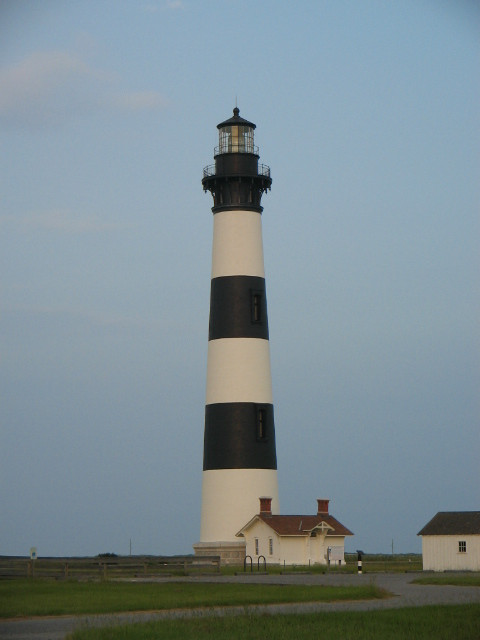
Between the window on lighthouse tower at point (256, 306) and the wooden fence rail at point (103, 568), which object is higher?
the window on lighthouse tower at point (256, 306)

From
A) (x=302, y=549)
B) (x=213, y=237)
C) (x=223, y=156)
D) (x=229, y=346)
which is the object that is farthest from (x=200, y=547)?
(x=223, y=156)

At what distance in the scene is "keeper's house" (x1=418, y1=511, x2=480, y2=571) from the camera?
174 ft

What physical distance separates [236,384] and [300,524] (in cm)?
752

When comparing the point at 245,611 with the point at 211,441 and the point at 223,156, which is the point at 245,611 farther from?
the point at 223,156

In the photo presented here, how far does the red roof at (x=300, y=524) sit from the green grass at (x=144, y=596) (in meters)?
15.7

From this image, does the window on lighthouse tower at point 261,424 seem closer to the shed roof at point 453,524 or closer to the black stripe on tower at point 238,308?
the black stripe on tower at point 238,308

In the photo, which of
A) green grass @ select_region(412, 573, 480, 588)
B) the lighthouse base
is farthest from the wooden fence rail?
green grass @ select_region(412, 573, 480, 588)

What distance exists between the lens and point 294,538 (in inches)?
2194

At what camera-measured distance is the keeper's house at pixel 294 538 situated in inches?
2143

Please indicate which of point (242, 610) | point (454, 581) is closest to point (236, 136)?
point (454, 581)

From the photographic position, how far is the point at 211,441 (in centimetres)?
5456

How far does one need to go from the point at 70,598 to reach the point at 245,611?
7669 mm

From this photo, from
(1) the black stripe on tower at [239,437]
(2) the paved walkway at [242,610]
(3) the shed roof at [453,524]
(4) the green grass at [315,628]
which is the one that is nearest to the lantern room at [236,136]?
(1) the black stripe on tower at [239,437]

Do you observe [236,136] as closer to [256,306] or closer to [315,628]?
Result: [256,306]
